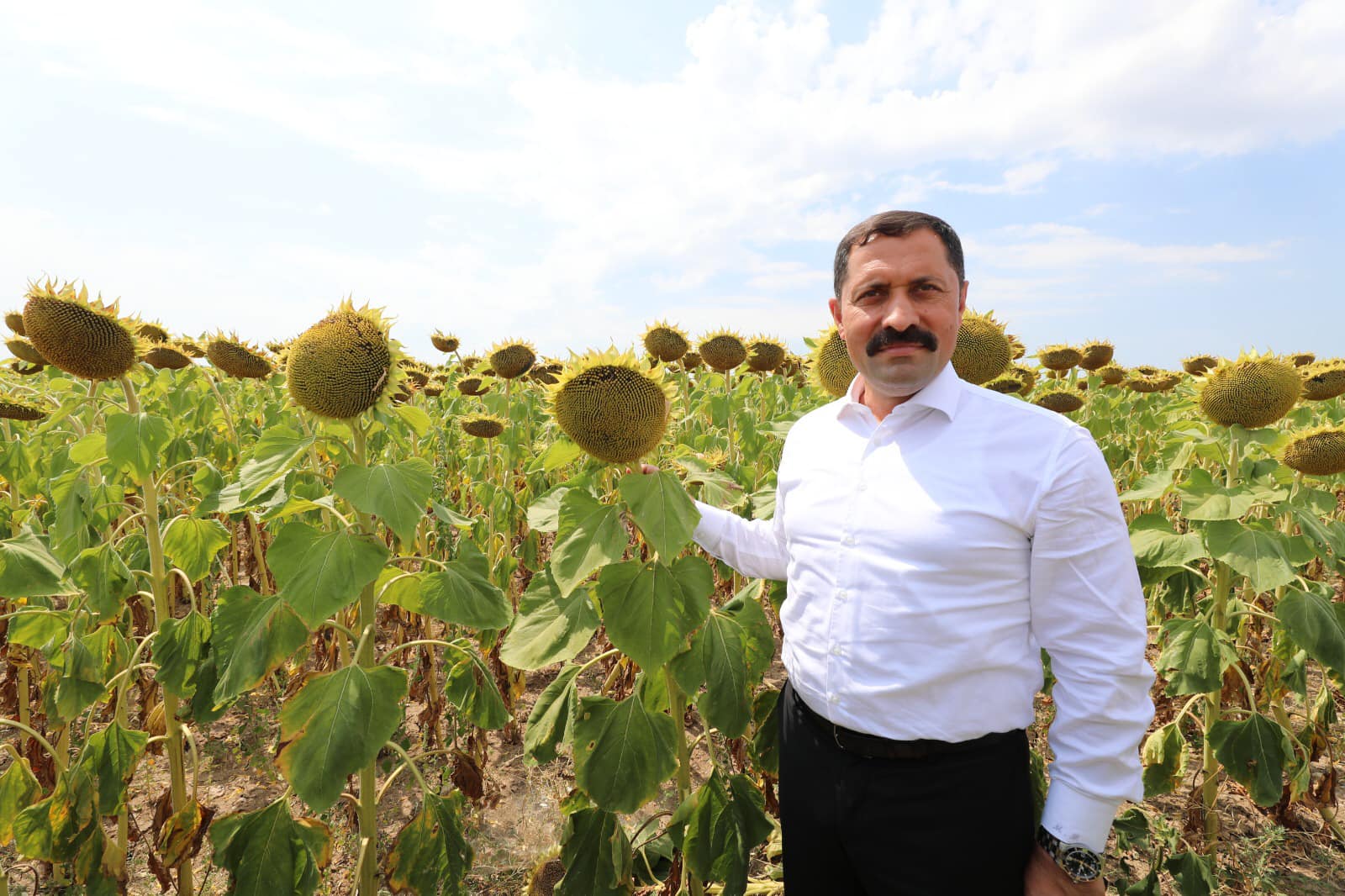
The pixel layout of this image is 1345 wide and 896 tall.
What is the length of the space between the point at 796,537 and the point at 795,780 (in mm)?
709

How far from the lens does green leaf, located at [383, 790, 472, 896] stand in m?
2.24

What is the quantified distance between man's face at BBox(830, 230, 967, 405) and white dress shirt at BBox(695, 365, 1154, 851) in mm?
89

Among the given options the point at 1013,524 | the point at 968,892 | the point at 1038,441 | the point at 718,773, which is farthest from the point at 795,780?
the point at 1038,441

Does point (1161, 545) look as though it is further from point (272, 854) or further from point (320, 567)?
point (272, 854)

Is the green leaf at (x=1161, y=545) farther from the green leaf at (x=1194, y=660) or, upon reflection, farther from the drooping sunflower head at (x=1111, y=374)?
the drooping sunflower head at (x=1111, y=374)

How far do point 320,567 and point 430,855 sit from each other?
1098 mm

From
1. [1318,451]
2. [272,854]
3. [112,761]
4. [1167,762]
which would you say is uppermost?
[1318,451]

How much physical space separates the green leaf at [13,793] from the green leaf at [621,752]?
212 centimetres

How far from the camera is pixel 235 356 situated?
524cm

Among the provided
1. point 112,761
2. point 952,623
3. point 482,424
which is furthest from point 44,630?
point 952,623

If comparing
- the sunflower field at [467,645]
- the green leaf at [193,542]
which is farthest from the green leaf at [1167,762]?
the green leaf at [193,542]

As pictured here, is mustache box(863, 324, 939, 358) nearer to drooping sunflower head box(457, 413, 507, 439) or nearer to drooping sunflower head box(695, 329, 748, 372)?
drooping sunflower head box(695, 329, 748, 372)

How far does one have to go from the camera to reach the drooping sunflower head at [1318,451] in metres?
2.83

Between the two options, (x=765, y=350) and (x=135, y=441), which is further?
(x=765, y=350)
